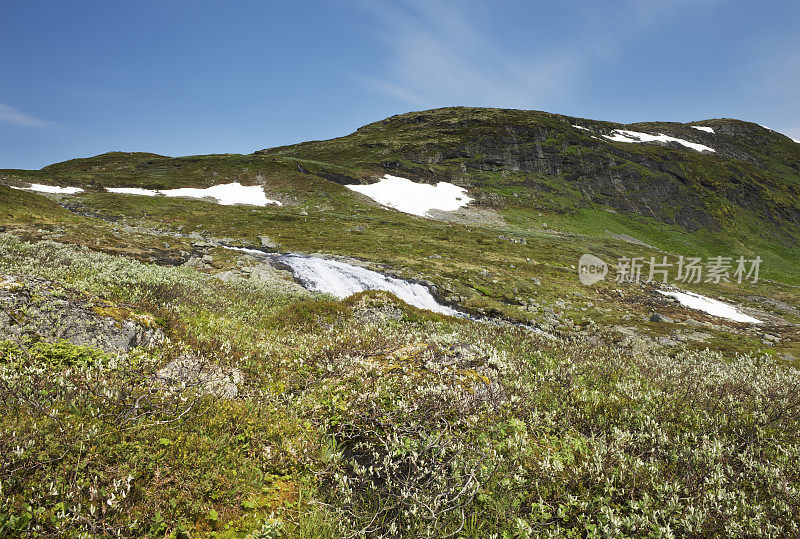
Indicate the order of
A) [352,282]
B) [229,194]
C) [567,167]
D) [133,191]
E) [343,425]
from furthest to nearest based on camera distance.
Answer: [567,167] < [229,194] < [133,191] < [352,282] < [343,425]

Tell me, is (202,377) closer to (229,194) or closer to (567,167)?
(229,194)

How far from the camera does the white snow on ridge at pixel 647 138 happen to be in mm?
123375

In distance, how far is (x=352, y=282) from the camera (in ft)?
89.7

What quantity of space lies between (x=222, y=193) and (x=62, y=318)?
65.1 meters

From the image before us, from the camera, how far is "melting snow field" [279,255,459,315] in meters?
25.7

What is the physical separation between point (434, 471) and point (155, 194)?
71.1m

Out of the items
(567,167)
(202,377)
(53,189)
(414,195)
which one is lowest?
(202,377)

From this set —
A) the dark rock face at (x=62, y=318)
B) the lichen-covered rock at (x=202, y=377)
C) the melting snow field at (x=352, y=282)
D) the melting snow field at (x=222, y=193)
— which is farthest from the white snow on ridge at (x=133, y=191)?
the lichen-covered rock at (x=202, y=377)

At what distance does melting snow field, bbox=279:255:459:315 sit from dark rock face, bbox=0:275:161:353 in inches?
699

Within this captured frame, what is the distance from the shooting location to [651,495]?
15.5ft

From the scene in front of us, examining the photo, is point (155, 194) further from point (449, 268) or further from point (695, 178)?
point (695, 178)

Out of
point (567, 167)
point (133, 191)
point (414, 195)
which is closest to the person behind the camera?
point (133, 191)

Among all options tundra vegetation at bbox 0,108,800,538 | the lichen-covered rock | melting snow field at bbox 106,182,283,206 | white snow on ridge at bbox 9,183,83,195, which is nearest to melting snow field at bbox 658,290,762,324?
tundra vegetation at bbox 0,108,800,538

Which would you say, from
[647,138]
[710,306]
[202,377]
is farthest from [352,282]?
[647,138]
